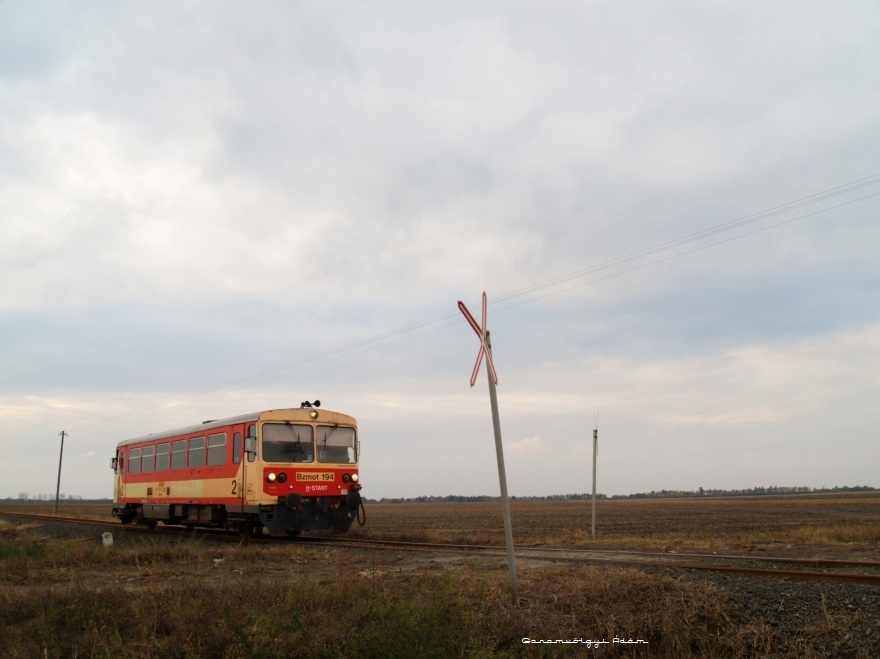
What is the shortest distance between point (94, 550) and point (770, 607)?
498 inches

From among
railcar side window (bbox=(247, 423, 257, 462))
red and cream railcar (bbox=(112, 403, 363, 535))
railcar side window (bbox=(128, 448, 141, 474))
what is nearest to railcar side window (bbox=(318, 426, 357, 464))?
red and cream railcar (bbox=(112, 403, 363, 535))

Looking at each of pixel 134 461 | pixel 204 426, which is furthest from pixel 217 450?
pixel 134 461

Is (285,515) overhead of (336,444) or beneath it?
beneath

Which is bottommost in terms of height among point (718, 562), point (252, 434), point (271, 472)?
point (718, 562)

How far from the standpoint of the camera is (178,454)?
2159cm

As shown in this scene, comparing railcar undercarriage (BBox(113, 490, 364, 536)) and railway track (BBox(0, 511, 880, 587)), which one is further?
railcar undercarriage (BBox(113, 490, 364, 536))

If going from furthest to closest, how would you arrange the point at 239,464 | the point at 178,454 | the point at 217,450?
the point at 178,454, the point at 217,450, the point at 239,464

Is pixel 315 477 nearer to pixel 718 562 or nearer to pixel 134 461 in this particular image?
pixel 718 562

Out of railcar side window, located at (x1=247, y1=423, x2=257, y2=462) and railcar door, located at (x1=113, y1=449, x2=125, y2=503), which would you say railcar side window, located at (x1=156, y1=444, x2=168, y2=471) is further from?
railcar side window, located at (x1=247, y1=423, x2=257, y2=462)

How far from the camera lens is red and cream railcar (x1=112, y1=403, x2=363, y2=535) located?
17.2 m

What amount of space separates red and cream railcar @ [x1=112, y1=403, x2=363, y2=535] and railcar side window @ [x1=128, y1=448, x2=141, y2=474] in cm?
429

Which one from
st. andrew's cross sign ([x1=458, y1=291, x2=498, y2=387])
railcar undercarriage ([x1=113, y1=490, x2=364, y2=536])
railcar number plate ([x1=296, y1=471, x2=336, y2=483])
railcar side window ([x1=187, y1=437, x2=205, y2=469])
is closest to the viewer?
st. andrew's cross sign ([x1=458, y1=291, x2=498, y2=387])

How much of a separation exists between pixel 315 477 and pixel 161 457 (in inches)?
310

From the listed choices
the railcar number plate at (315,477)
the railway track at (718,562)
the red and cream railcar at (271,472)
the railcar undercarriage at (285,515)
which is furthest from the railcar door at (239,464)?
the railway track at (718,562)
